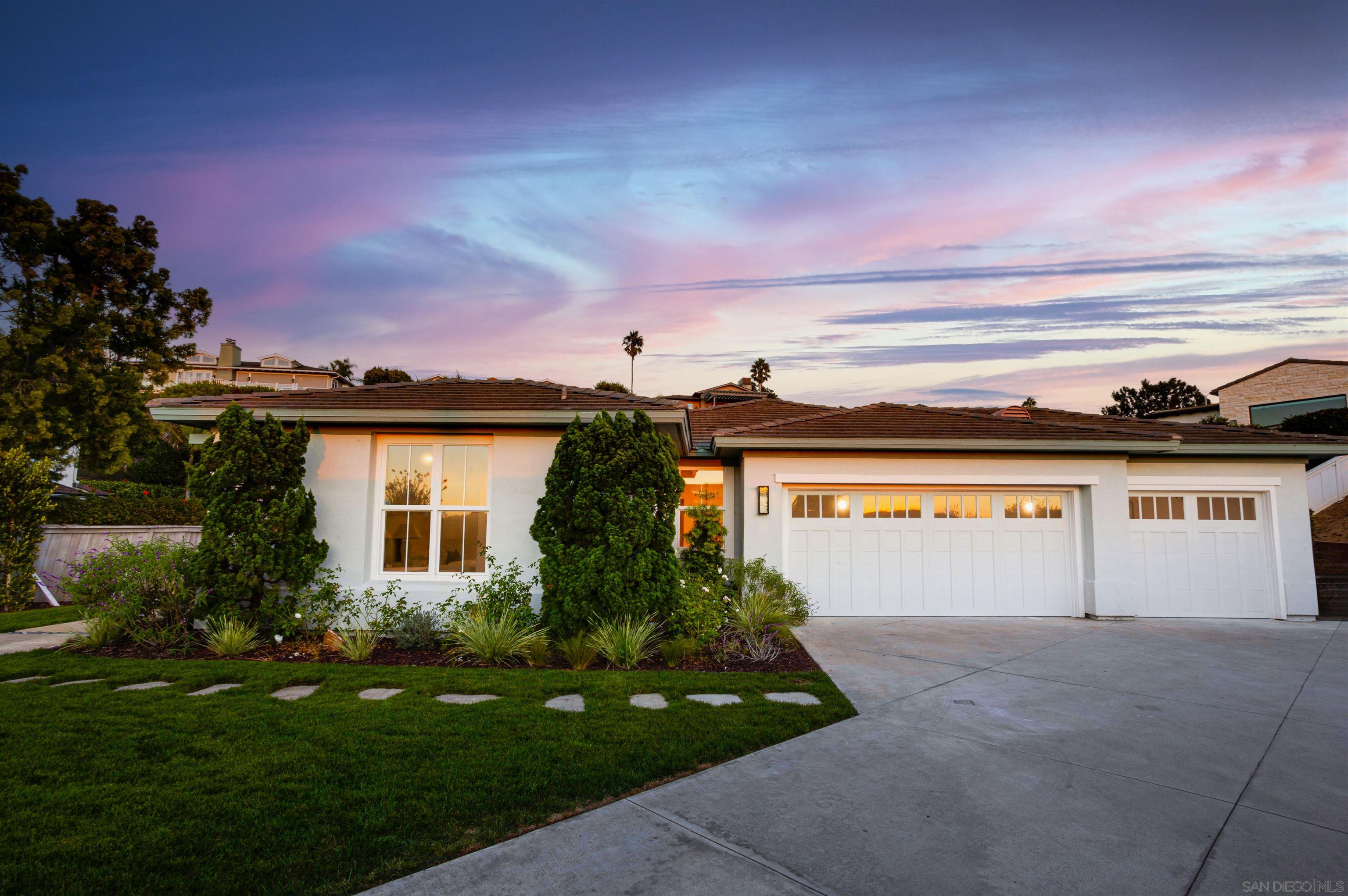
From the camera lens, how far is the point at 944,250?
43.5 feet

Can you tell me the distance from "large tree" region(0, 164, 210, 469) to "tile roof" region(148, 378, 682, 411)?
1652cm

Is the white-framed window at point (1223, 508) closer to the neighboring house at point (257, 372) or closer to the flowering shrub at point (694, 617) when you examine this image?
the flowering shrub at point (694, 617)

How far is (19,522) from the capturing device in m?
10.7

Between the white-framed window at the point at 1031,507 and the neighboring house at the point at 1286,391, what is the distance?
Answer: 2112 cm

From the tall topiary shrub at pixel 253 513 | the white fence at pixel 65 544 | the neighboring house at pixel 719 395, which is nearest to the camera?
the tall topiary shrub at pixel 253 513

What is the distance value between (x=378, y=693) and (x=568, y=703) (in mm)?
1778

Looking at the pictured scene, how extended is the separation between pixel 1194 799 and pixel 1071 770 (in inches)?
23.5

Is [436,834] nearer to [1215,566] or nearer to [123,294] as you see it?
[1215,566]

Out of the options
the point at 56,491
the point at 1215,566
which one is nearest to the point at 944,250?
the point at 1215,566

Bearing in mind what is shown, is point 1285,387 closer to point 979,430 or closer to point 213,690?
point 979,430

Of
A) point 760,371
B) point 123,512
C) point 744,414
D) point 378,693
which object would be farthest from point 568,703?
point 760,371

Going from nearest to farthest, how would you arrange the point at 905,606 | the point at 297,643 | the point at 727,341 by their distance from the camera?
the point at 297,643, the point at 905,606, the point at 727,341

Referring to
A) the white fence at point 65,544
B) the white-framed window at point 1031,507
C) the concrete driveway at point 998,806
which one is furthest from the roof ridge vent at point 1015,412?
the white fence at point 65,544

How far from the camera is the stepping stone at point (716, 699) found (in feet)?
17.4
